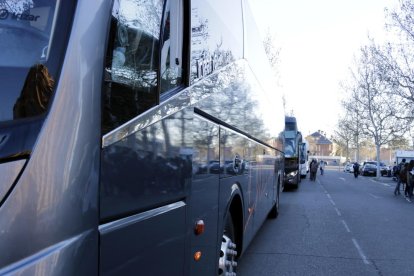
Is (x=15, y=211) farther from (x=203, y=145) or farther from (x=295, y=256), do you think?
(x=295, y=256)

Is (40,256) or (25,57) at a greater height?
(25,57)

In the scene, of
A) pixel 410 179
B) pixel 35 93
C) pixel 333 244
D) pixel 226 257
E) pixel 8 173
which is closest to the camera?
pixel 8 173

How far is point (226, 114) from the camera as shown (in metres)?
4.33

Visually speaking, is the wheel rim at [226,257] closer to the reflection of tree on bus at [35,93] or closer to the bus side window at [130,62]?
the bus side window at [130,62]

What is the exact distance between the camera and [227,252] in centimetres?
456

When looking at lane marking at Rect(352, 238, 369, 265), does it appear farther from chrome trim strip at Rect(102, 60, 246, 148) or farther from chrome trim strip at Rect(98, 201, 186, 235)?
chrome trim strip at Rect(98, 201, 186, 235)

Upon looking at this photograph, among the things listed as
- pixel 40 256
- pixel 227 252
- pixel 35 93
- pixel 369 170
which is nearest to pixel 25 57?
pixel 35 93

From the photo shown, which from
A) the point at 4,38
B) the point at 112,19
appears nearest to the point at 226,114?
the point at 112,19

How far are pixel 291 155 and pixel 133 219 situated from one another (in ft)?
69.7

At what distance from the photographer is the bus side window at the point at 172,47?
2515 millimetres

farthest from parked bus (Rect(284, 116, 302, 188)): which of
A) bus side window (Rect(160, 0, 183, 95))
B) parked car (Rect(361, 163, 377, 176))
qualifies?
parked car (Rect(361, 163, 377, 176))

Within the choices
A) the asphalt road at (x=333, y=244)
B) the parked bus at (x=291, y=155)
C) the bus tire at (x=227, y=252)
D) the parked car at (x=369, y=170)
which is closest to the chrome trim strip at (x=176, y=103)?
the bus tire at (x=227, y=252)

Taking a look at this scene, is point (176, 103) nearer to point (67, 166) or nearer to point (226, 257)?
point (67, 166)

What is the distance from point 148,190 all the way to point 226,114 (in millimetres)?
2196
